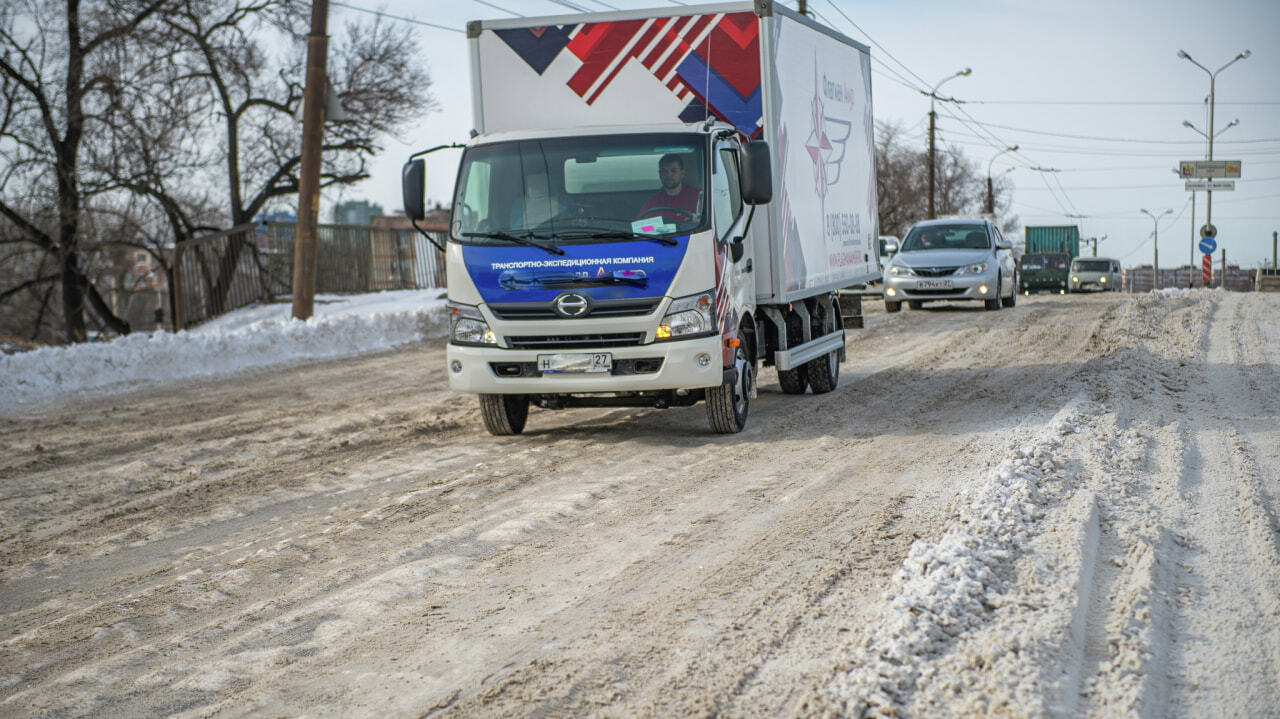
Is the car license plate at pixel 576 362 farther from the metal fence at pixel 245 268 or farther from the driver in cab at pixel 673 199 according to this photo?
the metal fence at pixel 245 268

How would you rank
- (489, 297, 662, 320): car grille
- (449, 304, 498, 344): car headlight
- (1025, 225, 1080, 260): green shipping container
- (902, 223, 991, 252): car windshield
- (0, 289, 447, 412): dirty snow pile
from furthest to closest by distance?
(1025, 225, 1080, 260): green shipping container → (902, 223, 991, 252): car windshield → (0, 289, 447, 412): dirty snow pile → (449, 304, 498, 344): car headlight → (489, 297, 662, 320): car grille

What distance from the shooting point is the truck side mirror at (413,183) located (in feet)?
28.8

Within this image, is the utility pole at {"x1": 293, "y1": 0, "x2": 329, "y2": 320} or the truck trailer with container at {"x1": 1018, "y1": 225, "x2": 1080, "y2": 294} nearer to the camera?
the utility pole at {"x1": 293, "y1": 0, "x2": 329, "y2": 320}

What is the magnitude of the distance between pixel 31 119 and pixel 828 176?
767 inches

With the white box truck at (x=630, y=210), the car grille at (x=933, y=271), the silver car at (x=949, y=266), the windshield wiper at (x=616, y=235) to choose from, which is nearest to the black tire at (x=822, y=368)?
the white box truck at (x=630, y=210)

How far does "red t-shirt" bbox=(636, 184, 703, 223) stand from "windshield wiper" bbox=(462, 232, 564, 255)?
0.68 m

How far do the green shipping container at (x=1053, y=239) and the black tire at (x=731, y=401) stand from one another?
140ft

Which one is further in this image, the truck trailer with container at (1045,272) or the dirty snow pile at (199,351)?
the truck trailer with container at (1045,272)

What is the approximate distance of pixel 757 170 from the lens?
832cm

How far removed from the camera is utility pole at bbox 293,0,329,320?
17.8 meters

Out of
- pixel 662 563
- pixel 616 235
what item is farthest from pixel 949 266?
pixel 662 563

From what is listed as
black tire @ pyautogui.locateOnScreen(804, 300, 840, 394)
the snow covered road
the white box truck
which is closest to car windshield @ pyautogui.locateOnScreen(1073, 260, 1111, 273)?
black tire @ pyautogui.locateOnScreen(804, 300, 840, 394)

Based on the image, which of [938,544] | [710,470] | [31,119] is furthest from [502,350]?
[31,119]

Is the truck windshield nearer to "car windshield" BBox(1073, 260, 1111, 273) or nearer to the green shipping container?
"car windshield" BBox(1073, 260, 1111, 273)
